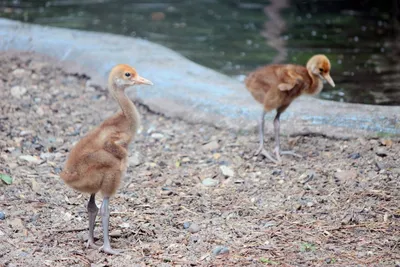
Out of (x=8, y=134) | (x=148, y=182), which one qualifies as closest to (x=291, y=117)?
(x=148, y=182)

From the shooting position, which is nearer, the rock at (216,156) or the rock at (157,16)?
the rock at (216,156)

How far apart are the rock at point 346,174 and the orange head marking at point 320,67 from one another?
921 mm

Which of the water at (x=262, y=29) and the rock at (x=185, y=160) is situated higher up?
the water at (x=262, y=29)

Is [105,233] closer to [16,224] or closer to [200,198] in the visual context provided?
[16,224]

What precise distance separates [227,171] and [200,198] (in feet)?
2.09

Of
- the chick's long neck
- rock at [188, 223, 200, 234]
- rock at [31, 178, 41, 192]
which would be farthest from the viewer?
rock at [31, 178, 41, 192]

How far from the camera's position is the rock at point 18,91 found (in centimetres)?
731

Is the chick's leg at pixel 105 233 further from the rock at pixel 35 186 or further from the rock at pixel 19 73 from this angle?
the rock at pixel 19 73

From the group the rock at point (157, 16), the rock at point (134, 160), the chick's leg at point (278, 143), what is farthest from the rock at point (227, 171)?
the rock at point (157, 16)

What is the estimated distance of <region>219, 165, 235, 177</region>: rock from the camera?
221 inches

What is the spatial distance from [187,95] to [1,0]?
294 inches

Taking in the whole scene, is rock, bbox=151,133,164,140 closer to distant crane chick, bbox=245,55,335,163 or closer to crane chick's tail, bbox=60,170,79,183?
distant crane chick, bbox=245,55,335,163

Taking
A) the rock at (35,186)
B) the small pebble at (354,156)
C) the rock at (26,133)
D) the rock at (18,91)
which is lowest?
the rock at (35,186)

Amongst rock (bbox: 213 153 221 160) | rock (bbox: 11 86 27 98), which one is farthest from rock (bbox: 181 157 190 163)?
rock (bbox: 11 86 27 98)
